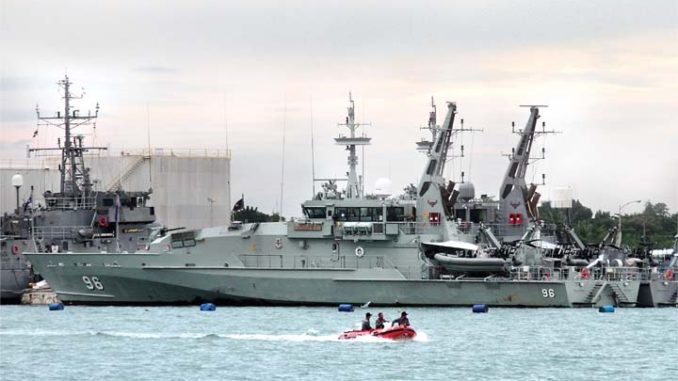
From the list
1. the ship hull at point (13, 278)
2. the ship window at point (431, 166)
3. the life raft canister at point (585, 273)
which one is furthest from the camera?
the ship hull at point (13, 278)

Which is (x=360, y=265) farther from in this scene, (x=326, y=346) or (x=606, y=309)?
(x=326, y=346)

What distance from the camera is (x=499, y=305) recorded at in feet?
225

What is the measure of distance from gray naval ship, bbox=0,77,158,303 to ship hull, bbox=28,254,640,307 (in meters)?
6.24

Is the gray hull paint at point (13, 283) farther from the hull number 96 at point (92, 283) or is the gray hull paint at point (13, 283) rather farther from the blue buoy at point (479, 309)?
the blue buoy at point (479, 309)

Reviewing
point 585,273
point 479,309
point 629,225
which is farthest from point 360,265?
point 629,225

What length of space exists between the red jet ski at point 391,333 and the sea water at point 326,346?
26cm

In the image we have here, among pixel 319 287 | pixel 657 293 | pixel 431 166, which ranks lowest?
pixel 657 293

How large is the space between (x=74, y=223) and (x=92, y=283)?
693 centimetres

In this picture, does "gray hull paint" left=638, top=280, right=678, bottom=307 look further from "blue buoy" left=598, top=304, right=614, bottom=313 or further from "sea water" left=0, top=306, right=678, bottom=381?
"blue buoy" left=598, top=304, right=614, bottom=313

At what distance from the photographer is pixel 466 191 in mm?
72938

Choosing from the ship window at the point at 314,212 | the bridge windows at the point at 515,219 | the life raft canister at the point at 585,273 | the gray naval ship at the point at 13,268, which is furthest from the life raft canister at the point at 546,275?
the gray naval ship at the point at 13,268

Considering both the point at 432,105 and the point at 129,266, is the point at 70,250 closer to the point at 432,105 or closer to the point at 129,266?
the point at 129,266

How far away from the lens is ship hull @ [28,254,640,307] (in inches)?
2687

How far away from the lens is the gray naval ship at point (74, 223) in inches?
3046
